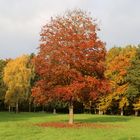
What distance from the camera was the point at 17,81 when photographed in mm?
100062

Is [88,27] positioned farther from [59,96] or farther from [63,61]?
[59,96]

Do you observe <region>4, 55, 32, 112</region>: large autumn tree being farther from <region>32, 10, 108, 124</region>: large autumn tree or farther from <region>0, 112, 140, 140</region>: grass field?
<region>0, 112, 140, 140</region>: grass field

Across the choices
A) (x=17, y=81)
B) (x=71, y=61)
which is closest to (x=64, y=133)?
(x=71, y=61)

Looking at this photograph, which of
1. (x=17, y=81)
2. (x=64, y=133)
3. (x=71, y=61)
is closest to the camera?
(x=64, y=133)

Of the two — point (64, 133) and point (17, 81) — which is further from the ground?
point (17, 81)

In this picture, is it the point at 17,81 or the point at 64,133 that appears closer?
the point at 64,133

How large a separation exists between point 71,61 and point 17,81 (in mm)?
57672

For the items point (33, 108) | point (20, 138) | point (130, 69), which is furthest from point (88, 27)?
point (33, 108)

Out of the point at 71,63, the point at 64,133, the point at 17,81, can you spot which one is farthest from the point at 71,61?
the point at 17,81

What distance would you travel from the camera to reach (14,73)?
101m

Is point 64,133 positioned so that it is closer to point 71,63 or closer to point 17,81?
point 71,63

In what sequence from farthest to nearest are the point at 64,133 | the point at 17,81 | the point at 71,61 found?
1. the point at 17,81
2. the point at 71,61
3. the point at 64,133

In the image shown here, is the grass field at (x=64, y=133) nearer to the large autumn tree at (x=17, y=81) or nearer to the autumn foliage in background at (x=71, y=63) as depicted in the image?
the autumn foliage in background at (x=71, y=63)

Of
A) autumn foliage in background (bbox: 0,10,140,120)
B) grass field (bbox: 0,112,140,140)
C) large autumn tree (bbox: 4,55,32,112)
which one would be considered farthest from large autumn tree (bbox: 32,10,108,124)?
large autumn tree (bbox: 4,55,32,112)
